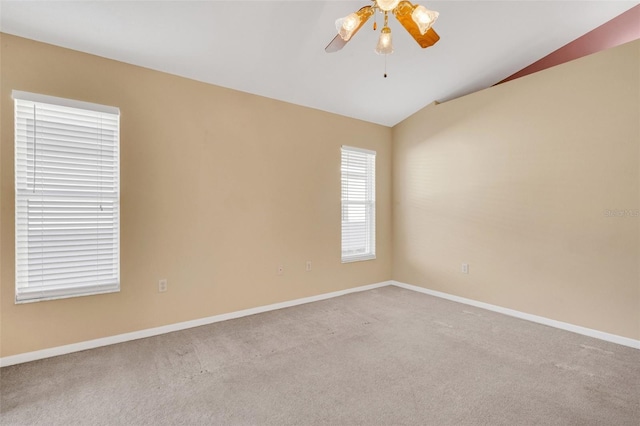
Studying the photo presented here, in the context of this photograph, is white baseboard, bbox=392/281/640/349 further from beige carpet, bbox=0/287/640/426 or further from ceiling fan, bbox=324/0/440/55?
ceiling fan, bbox=324/0/440/55

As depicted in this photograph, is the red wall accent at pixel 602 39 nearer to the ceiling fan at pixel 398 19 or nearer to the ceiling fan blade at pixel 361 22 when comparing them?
the ceiling fan at pixel 398 19

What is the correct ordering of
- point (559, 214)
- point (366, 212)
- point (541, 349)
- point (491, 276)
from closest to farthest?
point (541, 349) → point (559, 214) → point (491, 276) → point (366, 212)

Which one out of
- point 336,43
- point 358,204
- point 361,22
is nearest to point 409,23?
point 361,22

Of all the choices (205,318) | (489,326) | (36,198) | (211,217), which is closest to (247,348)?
(205,318)

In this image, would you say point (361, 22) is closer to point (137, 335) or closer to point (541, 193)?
point (541, 193)

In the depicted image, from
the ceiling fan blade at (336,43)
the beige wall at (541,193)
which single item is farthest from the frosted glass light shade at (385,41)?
the beige wall at (541,193)

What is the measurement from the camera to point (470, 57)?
129 inches

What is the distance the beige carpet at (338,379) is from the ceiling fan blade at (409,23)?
7.56 ft

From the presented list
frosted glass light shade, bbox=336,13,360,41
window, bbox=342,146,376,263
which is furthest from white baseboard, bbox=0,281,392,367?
frosted glass light shade, bbox=336,13,360,41

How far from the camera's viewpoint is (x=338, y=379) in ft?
7.06

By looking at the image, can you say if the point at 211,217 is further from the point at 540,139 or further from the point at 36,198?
the point at 540,139

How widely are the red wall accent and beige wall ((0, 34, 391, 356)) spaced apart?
2451 mm

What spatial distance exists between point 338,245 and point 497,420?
8.92 feet

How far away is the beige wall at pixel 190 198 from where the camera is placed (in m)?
2.45
